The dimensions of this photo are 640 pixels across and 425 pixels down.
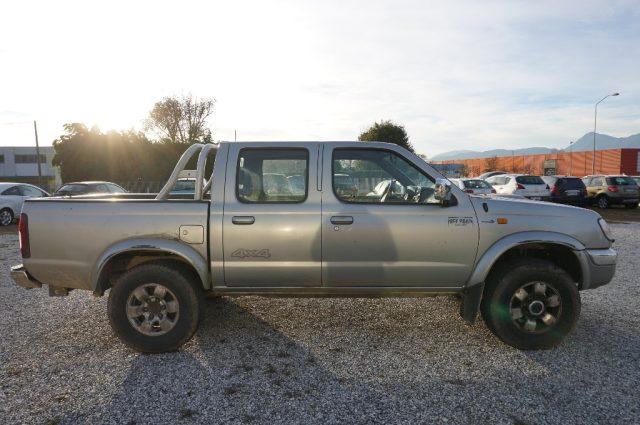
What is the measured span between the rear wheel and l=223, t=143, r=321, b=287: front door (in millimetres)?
13902

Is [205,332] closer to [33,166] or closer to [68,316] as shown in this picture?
[68,316]

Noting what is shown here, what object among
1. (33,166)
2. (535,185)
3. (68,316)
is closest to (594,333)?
(68,316)

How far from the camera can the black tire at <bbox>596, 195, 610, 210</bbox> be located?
19477 mm

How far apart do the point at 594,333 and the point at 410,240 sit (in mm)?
2313

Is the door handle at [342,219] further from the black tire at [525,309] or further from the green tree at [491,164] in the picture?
the green tree at [491,164]

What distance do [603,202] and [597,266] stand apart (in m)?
18.5

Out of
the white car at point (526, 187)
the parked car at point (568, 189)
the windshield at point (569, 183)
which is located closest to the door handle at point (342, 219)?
the white car at point (526, 187)

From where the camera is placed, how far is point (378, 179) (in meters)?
4.21

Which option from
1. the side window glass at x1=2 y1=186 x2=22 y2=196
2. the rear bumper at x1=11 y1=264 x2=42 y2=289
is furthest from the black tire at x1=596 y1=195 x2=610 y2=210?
the side window glass at x1=2 y1=186 x2=22 y2=196

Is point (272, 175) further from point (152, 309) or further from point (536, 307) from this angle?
point (536, 307)

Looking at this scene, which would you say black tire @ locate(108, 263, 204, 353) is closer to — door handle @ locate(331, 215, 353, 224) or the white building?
door handle @ locate(331, 215, 353, 224)

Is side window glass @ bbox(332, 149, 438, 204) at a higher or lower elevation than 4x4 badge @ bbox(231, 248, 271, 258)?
higher

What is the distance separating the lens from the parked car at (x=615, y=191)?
19.0 m

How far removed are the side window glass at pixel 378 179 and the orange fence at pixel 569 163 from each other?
55091 millimetres
